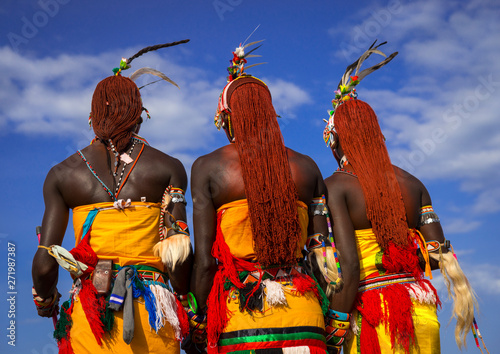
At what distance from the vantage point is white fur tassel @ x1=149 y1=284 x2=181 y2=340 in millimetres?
4289

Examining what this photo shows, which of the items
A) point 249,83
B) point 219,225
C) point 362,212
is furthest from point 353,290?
point 249,83

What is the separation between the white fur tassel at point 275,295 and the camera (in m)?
4.16

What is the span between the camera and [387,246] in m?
5.12

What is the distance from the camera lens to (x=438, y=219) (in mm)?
5477

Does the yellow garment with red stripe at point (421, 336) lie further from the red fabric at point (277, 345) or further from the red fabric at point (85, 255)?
the red fabric at point (85, 255)

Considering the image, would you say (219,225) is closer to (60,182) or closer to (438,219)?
(60,182)

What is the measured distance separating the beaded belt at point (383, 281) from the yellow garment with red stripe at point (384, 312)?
3cm

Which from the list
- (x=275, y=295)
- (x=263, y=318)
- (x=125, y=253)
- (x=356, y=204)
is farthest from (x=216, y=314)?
(x=356, y=204)

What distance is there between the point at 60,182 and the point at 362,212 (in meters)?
2.60

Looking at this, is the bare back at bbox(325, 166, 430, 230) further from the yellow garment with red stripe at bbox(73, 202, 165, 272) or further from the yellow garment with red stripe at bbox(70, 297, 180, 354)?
the yellow garment with red stripe at bbox(70, 297, 180, 354)

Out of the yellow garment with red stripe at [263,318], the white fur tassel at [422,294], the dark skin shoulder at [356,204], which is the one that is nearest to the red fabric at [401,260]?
the white fur tassel at [422,294]

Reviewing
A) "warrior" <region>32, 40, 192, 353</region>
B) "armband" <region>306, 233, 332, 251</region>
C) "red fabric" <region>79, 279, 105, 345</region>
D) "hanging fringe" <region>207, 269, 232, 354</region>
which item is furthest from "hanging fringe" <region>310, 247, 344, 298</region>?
"red fabric" <region>79, 279, 105, 345</region>

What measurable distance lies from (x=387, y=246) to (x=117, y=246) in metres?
2.34

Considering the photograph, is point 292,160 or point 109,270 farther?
point 292,160
